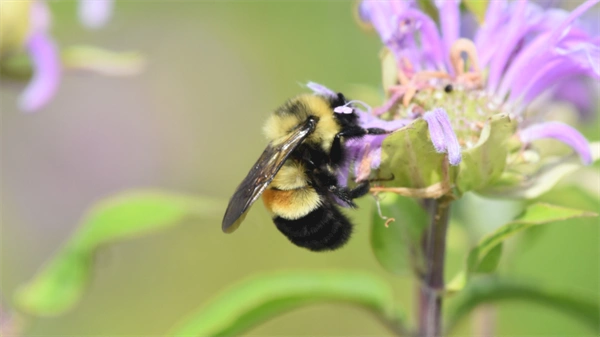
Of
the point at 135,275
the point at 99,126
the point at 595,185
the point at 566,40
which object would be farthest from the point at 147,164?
the point at 566,40

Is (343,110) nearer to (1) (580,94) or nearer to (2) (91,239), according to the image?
(2) (91,239)

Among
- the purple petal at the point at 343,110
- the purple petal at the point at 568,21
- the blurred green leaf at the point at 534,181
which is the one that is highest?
the purple petal at the point at 568,21

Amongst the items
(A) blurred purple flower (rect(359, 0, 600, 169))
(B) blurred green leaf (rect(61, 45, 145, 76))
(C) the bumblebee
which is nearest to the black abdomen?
(C) the bumblebee

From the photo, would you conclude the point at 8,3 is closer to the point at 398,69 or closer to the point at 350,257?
the point at 398,69

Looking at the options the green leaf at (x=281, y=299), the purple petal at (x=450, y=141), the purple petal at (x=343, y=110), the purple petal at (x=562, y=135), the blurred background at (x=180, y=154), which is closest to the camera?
the purple petal at (x=450, y=141)

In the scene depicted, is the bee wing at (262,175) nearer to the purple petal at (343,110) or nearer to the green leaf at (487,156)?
the purple petal at (343,110)

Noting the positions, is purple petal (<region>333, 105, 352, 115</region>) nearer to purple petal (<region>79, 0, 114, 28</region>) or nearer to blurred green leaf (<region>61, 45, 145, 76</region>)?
blurred green leaf (<region>61, 45, 145, 76</region>)

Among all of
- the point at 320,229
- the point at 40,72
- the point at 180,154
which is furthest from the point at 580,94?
the point at 180,154

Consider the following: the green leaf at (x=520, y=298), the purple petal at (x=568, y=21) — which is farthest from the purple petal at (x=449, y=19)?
the green leaf at (x=520, y=298)

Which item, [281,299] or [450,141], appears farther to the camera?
[281,299]
